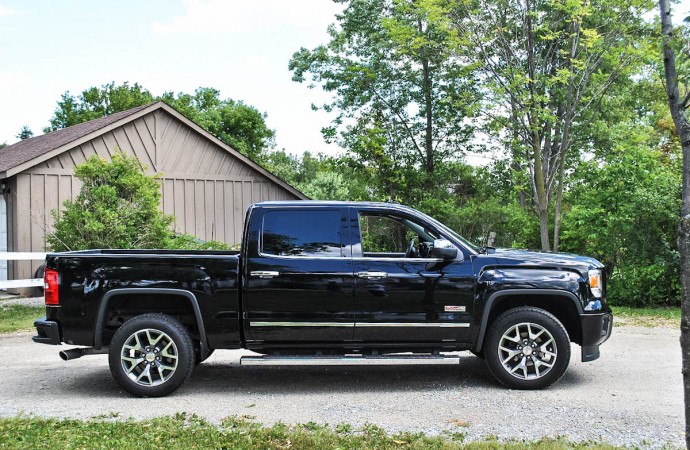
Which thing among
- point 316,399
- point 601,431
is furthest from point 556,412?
point 316,399

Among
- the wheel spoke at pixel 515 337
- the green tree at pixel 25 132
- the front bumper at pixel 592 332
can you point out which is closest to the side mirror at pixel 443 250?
the wheel spoke at pixel 515 337

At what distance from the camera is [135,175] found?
14.1m

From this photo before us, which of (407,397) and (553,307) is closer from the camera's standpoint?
(407,397)

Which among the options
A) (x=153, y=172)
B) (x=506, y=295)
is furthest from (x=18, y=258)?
(x=506, y=295)

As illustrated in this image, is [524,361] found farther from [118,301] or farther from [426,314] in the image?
[118,301]

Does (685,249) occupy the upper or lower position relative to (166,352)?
upper

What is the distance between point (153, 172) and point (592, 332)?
48.3 feet

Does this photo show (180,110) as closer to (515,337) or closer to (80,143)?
(80,143)

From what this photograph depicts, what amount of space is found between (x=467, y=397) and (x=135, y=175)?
33.0 ft

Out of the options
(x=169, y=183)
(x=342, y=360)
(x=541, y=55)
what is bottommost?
(x=342, y=360)

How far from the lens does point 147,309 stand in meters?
6.82

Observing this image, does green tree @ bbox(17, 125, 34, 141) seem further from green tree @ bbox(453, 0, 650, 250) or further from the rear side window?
the rear side window

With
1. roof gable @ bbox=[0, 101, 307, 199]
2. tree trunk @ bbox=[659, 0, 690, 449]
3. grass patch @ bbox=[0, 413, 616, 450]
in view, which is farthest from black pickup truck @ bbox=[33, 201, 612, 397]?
roof gable @ bbox=[0, 101, 307, 199]

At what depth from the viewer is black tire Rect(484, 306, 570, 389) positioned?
6594 millimetres
